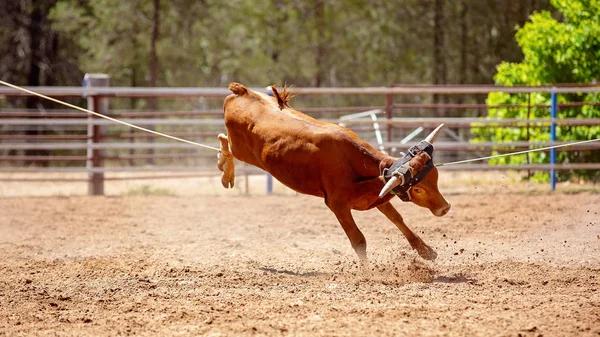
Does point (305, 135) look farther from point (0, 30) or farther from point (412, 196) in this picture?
point (0, 30)

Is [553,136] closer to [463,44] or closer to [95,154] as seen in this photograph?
[95,154]

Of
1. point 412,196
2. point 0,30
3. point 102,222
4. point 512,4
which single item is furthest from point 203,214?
point 512,4

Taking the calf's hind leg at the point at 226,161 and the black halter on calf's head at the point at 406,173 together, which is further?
the calf's hind leg at the point at 226,161

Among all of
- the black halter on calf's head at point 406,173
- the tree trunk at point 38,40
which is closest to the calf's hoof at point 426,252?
the black halter on calf's head at point 406,173

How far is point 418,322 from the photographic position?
445 cm

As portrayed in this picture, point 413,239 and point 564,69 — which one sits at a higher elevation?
point 564,69

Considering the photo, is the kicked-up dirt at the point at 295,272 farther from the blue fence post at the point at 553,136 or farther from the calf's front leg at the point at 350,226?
the blue fence post at the point at 553,136

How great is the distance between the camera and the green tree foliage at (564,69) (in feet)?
41.5

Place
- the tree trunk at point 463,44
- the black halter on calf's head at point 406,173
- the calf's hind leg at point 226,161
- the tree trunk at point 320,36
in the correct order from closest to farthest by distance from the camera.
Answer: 1. the black halter on calf's head at point 406,173
2. the calf's hind leg at point 226,161
3. the tree trunk at point 320,36
4. the tree trunk at point 463,44

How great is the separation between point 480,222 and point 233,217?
2.96 meters

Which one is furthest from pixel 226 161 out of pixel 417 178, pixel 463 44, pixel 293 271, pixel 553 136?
pixel 463 44

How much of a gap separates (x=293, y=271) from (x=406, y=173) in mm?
1384

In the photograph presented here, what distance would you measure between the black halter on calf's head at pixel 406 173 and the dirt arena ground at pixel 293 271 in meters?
0.68

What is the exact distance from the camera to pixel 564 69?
13352 millimetres
